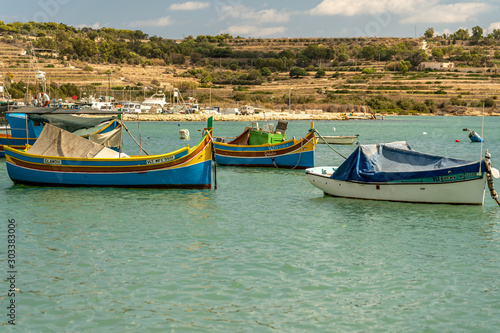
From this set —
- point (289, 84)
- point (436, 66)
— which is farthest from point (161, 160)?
point (436, 66)

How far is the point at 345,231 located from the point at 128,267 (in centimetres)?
662

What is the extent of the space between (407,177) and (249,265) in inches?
346

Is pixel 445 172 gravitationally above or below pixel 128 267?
above

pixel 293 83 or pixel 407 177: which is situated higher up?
pixel 293 83

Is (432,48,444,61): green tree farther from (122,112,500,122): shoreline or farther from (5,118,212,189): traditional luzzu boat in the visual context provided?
(5,118,212,189): traditional luzzu boat

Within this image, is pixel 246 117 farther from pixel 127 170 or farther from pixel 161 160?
pixel 161 160

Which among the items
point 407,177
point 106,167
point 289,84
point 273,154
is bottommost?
point 273,154

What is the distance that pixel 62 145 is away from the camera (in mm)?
23781

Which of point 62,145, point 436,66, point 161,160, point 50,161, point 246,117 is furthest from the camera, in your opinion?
point 436,66

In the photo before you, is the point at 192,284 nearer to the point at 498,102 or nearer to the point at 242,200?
the point at 242,200

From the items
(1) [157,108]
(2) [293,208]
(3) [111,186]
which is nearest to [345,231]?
(2) [293,208]

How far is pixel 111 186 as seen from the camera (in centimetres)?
2333

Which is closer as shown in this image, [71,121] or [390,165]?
[390,165]

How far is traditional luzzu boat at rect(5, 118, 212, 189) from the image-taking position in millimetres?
22688
